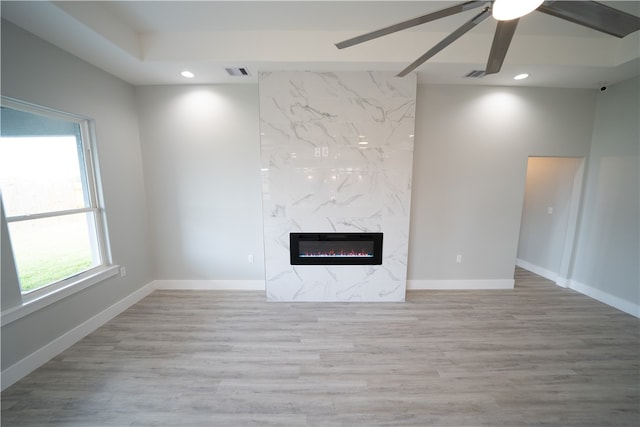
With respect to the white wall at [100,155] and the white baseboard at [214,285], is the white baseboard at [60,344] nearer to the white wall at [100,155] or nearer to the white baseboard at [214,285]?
the white wall at [100,155]

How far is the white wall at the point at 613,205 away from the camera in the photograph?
2.94 metres

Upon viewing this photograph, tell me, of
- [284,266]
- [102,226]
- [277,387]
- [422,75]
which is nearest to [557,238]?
[422,75]

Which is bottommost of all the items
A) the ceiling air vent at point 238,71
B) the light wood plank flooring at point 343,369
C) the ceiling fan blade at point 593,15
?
the light wood plank flooring at point 343,369

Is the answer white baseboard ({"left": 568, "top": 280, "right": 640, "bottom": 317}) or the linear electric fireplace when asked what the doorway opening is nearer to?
white baseboard ({"left": 568, "top": 280, "right": 640, "bottom": 317})

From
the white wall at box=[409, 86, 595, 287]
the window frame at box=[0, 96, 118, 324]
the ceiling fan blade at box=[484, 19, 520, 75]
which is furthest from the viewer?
the white wall at box=[409, 86, 595, 287]

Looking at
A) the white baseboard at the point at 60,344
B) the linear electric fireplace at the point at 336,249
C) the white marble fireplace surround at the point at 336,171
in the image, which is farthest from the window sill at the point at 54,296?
the linear electric fireplace at the point at 336,249

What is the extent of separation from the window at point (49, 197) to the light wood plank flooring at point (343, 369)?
2.59ft

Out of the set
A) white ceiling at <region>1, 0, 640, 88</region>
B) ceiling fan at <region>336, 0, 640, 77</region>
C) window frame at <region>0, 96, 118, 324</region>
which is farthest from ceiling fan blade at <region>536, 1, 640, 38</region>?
window frame at <region>0, 96, 118, 324</region>

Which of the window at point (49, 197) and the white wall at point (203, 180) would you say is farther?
the white wall at point (203, 180)

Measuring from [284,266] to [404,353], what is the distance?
1.71 m

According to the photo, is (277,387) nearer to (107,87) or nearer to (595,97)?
(107,87)

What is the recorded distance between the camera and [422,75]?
2.94 metres

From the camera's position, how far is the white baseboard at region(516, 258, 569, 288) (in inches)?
145

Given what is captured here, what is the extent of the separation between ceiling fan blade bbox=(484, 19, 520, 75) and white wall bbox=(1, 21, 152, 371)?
3.50 m
